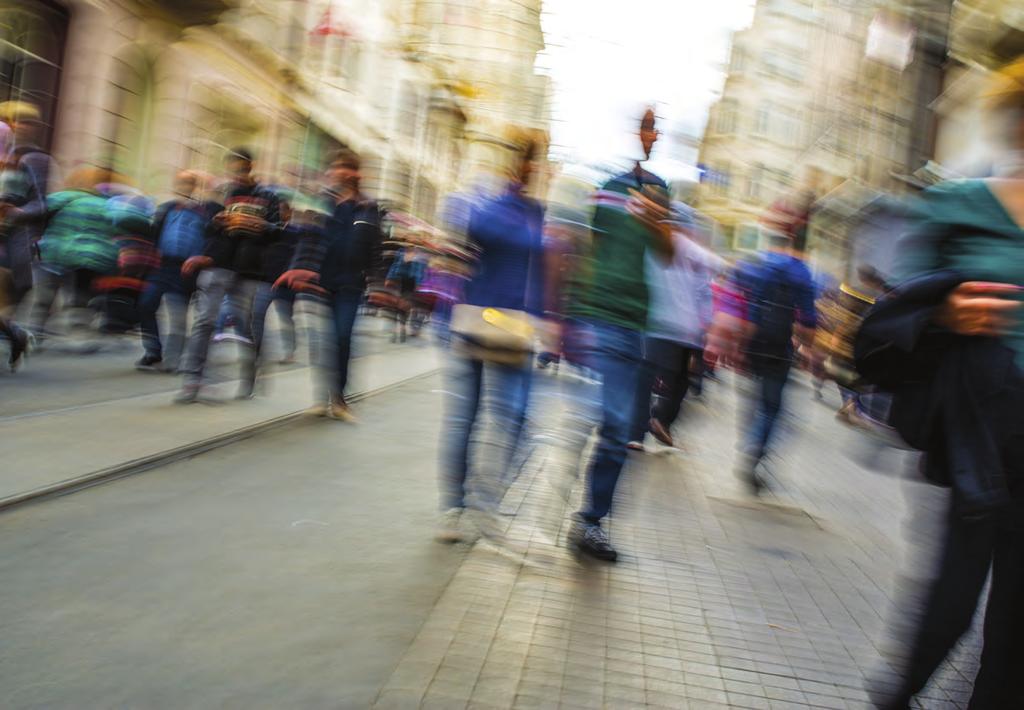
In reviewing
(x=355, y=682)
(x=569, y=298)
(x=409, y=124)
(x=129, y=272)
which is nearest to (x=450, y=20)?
(x=409, y=124)

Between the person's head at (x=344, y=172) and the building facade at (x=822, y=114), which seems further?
the building facade at (x=822, y=114)

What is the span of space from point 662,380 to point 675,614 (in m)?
4.68

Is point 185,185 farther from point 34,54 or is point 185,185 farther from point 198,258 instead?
point 34,54

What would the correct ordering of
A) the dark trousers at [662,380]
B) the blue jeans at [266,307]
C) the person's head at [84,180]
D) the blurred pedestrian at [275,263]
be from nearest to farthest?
the dark trousers at [662,380], the blurred pedestrian at [275,263], the blue jeans at [266,307], the person's head at [84,180]

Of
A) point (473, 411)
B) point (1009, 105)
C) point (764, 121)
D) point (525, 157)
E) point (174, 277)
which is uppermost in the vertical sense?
point (764, 121)

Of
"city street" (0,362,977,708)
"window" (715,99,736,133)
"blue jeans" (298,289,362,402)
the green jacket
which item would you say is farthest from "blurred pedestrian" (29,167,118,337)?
"window" (715,99,736,133)

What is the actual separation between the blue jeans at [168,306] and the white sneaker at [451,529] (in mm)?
4811

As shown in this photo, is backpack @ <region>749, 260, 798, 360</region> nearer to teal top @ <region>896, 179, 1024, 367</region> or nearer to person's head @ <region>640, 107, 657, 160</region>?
person's head @ <region>640, 107, 657, 160</region>

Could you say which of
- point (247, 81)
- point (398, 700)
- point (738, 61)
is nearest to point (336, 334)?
point (398, 700)

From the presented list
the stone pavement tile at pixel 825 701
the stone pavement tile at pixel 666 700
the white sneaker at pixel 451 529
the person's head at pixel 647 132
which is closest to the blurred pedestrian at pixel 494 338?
the white sneaker at pixel 451 529

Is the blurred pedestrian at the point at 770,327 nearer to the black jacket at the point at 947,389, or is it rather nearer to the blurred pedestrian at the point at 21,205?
the black jacket at the point at 947,389

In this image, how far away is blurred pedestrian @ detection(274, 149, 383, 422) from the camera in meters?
7.40

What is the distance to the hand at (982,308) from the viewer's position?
237cm

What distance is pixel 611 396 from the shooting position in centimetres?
447
